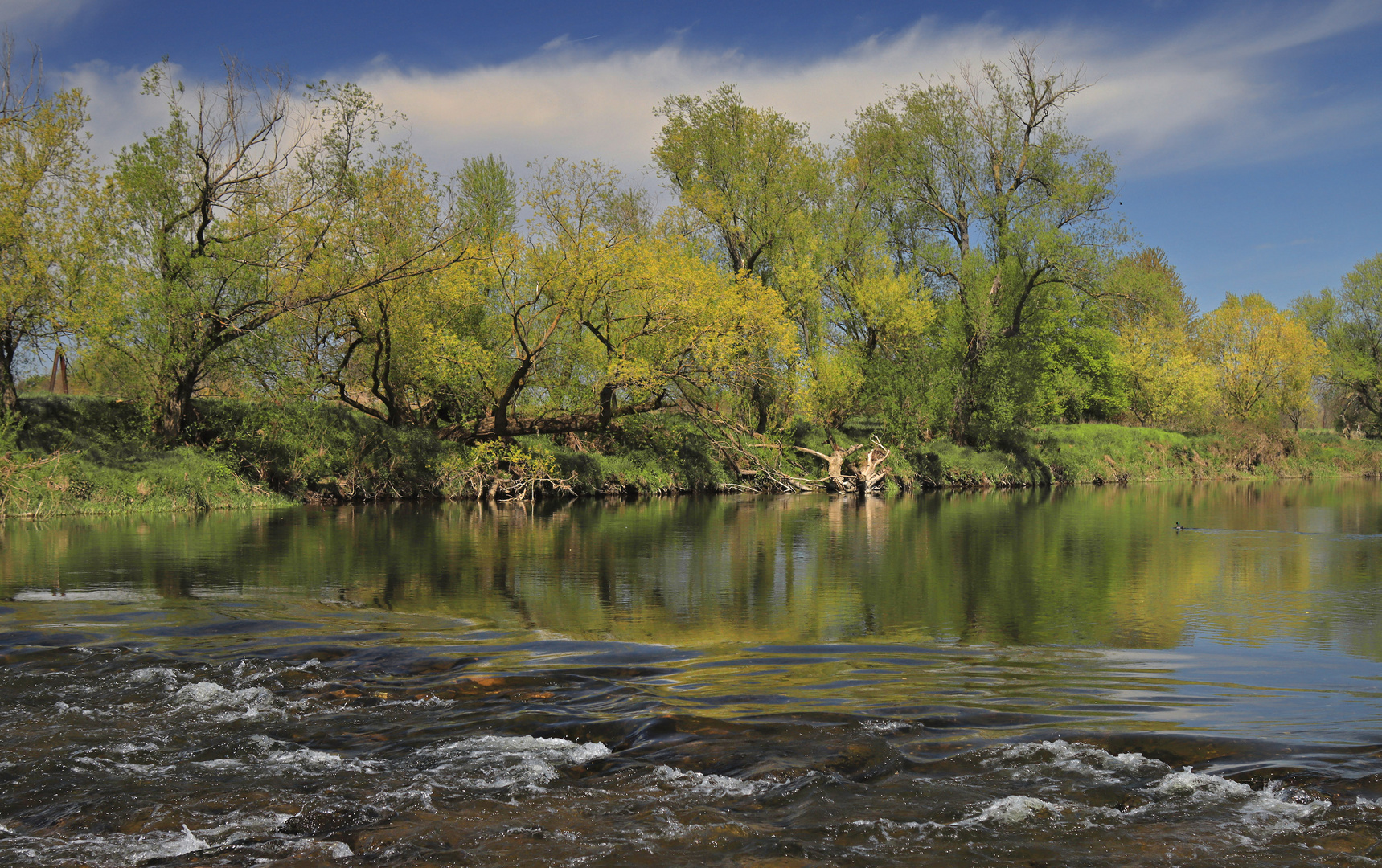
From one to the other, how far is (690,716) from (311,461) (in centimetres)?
2546

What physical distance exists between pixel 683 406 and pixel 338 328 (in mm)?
12614

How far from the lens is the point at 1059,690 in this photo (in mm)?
6922

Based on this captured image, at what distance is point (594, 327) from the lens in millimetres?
31391

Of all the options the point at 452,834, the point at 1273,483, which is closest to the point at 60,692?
the point at 452,834

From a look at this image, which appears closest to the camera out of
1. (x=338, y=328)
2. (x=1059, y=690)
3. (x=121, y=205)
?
(x=1059, y=690)

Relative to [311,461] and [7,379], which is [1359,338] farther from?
[7,379]

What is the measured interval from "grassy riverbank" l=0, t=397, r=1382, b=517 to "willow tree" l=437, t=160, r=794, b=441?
1837 millimetres

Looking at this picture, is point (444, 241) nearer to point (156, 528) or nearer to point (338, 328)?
point (338, 328)

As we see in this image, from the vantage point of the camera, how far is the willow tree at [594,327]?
30.1 m

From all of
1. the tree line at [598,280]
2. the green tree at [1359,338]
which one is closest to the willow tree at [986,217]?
the tree line at [598,280]

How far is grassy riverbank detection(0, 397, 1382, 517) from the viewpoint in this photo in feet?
80.3

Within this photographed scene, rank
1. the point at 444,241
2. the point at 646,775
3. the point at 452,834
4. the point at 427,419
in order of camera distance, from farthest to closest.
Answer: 1. the point at 427,419
2. the point at 444,241
3. the point at 646,775
4. the point at 452,834

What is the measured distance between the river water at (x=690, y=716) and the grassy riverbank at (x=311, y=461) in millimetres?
11637

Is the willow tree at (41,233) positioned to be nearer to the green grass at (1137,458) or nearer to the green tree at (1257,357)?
the green grass at (1137,458)
